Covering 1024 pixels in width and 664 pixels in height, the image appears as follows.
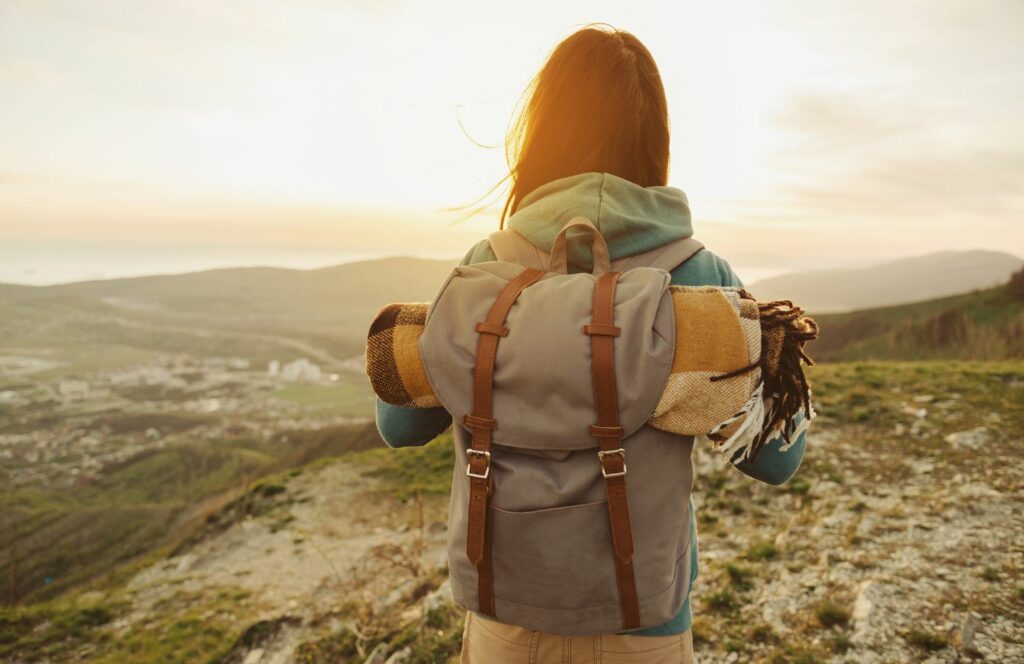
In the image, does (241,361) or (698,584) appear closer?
(698,584)

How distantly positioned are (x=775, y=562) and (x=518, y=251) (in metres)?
4.45

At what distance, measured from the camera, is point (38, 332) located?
164m

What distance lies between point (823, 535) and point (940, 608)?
1.37 m

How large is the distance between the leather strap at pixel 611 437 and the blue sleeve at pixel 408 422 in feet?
1.57

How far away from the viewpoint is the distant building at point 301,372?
366ft

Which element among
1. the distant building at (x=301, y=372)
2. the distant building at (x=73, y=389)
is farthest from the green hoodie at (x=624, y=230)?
the distant building at (x=73, y=389)

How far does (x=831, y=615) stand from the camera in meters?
3.53

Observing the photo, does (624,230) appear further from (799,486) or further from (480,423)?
(799,486)

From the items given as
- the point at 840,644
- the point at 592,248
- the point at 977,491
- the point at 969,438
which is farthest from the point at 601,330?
the point at 969,438

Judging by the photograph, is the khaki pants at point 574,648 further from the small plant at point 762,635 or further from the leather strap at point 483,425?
the small plant at point 762,635

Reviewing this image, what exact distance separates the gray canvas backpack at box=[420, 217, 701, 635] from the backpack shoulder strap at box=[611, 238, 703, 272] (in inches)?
3.4

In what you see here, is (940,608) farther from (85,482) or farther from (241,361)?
(241,361)

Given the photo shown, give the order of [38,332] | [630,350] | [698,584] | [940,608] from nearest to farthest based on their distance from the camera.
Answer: [630,350], [940,608], [698,584], [38,332]

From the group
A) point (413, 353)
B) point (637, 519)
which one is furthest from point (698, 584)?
point (413, 353)
